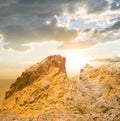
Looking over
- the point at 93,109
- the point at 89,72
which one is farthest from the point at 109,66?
the point at 93,109

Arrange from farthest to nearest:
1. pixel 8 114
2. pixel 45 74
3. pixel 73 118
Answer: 1. pixel 45 74
2. pixel 8 114
3. pixel 73 118

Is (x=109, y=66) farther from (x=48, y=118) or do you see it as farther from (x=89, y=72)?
(x=48, y=118)

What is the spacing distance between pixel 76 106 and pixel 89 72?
30.3 ft

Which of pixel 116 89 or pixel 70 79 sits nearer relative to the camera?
pixel 116 89

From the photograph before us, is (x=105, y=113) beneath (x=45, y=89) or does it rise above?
beneath

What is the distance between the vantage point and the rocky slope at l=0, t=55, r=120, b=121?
7338 centimetres

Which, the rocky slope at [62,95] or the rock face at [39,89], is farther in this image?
the rock face at [39,89]

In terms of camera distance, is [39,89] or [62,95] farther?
[39,89]

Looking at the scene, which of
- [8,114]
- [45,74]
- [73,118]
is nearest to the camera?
[73,118]

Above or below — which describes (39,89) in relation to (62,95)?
above

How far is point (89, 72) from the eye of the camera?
81.4 meters

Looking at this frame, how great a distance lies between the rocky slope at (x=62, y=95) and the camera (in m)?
73.4

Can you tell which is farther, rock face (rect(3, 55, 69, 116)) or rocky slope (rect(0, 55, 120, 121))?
rock face (rect(3, 55, 69, 116))

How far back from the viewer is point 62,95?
77.9 meters
